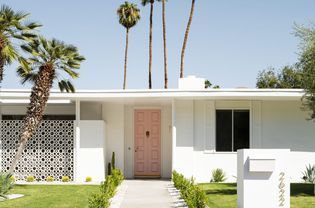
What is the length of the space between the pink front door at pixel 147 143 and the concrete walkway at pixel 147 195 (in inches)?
79.1

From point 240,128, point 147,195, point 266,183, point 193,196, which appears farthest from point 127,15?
point 266,183

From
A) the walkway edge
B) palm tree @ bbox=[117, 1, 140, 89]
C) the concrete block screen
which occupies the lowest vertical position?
the walkway edge

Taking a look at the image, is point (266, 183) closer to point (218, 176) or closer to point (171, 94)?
point (171, 94)

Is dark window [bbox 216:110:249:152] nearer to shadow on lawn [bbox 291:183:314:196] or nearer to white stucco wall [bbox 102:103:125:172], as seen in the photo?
shadow on lawn [bbox 291:183:314:196]

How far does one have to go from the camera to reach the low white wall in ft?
68.1

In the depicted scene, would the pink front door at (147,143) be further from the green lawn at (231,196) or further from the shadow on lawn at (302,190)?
the shadow on lawn at (302,190)

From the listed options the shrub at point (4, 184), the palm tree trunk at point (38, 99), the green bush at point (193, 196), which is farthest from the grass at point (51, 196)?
the green bush at point (193, 196)

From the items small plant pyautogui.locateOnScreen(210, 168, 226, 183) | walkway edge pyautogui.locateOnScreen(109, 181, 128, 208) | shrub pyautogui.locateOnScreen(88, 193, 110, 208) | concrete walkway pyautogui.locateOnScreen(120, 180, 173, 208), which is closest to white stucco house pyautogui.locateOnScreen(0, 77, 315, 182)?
small plant pyautogui.locateOnScreen(210, 168, 226, 183)

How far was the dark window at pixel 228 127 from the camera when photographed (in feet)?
68.7

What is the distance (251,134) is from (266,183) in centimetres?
920

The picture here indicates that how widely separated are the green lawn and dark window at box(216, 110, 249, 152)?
1744mm

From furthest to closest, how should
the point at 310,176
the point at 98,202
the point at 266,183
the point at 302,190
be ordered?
the point at 310,176, the point at 302,190, the point at 266,183, the point at 98,202

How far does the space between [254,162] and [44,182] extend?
420 inches

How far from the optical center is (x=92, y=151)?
821 inches
